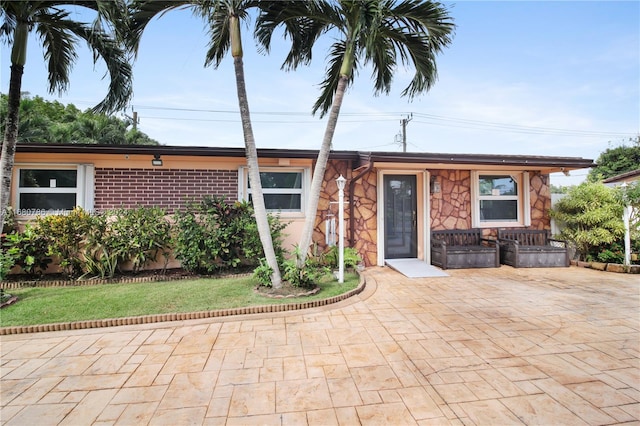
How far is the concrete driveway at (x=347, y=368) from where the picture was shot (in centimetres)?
210

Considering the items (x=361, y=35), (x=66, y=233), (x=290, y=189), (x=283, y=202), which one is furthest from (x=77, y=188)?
(x=361, y=35)

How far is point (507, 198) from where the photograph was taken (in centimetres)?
833

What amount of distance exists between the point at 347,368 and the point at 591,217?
8141mm

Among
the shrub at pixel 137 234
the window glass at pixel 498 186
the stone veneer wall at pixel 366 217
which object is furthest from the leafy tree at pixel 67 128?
the window glass at pixel 498 186

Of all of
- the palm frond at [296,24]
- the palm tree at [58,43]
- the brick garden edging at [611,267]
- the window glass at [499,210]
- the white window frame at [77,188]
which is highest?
the palm frond at [296,24]

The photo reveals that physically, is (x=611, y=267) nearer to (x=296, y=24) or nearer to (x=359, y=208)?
(x=359, y=208)

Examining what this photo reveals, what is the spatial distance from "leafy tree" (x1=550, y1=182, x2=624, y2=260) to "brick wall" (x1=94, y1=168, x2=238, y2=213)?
8933mm

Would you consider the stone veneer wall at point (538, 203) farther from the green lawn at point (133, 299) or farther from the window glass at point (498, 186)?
the green lawn at point (133, 299)

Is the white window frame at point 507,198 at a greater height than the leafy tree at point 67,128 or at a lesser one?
lesser

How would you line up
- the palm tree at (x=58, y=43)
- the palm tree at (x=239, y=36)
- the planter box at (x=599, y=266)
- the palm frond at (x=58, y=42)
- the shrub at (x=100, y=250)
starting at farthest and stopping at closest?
the planter box at (x=599, y=266), the shrub at (x=100, y=250), the palm frond at (x=58, y=42), the palm tree at (x=239, y=36), the palm tree at (x=58, y=43)

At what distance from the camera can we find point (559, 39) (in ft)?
28.1

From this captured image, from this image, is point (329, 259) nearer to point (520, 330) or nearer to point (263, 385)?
point (520, 330)

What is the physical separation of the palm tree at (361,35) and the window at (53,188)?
4965 millimetres

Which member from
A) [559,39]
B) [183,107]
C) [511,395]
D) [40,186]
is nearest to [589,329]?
[511,395]
